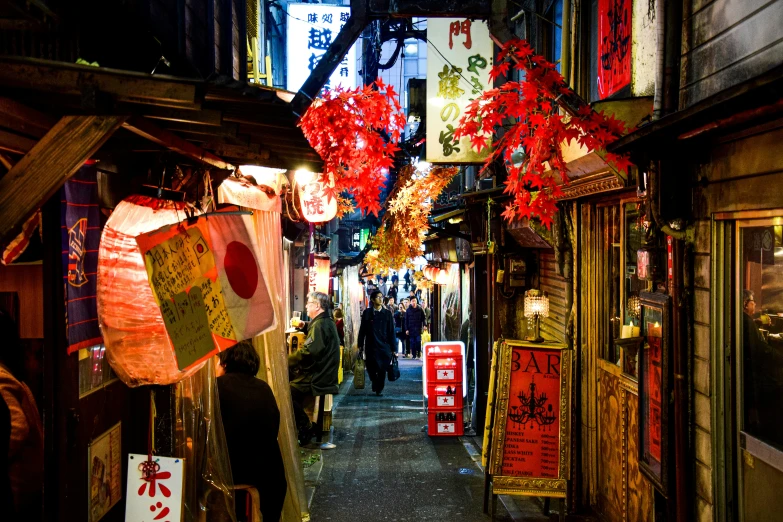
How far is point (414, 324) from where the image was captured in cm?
2934

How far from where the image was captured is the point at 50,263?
4.69 metres

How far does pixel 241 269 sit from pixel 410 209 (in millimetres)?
11851

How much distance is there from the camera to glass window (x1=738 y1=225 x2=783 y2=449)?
503 cm

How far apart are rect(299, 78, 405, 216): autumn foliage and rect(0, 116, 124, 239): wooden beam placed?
226 inches

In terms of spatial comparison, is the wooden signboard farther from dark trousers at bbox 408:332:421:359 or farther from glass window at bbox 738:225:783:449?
dark trousers at bbox 408:332:421:359

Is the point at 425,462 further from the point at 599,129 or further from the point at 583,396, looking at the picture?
the point at 599,129

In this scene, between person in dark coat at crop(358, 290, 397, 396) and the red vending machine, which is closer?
the red vending machine

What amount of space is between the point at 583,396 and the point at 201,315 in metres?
6.80

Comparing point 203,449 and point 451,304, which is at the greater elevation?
point 451,304

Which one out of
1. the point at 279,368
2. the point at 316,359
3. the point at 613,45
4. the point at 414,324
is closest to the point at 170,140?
the point at 279,368

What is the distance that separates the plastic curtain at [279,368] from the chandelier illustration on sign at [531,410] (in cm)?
317

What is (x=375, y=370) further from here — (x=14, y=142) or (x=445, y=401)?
(x=14, y=142)

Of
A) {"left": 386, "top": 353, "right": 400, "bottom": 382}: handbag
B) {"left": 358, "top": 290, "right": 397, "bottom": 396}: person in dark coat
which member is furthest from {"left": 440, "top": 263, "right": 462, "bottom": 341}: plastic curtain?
{"left": 358, "top": 290, "right": 397, "bottom": 396}: person in dark coat

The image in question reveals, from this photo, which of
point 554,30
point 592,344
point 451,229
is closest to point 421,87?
point 451,229
